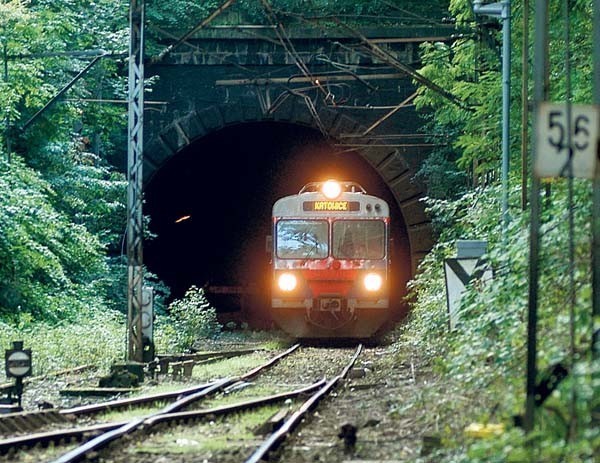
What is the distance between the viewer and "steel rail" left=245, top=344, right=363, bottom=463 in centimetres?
834

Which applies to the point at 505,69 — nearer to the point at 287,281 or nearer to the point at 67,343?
the point at 287,281

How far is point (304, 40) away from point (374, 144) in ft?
9.42

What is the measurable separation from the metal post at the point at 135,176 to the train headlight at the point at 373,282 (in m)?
7.16

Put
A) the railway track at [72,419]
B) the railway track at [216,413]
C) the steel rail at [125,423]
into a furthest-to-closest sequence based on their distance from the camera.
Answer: the railway track at [72,419]
the steel rail at [125,423]
the railway track at [216,413]

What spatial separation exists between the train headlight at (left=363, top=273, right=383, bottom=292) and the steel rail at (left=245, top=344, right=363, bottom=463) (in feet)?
23.5

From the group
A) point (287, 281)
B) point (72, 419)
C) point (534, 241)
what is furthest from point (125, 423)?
point (287, 281)

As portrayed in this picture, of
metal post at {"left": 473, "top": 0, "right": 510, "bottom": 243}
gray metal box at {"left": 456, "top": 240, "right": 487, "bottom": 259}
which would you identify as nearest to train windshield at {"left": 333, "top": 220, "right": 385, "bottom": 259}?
metal post at {"left": 473, "top": 0, "right": 510, "bottom": 243}

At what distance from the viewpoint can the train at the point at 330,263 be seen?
21734 mm

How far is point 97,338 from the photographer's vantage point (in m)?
18.6

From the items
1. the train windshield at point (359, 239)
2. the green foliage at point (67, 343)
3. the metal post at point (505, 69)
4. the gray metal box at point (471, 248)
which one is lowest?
the green foliage at point (67, 343)

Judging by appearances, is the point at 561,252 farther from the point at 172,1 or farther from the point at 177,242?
the point at 177,242

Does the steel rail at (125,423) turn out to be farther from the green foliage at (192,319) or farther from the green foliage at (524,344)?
the green foliage at (192,319)

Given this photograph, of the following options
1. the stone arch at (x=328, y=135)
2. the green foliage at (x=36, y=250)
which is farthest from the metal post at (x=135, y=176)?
the stone arch at (x=328, y=135)

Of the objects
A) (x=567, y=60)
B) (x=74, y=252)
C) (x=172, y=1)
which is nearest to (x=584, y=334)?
(x=567, y=60)
